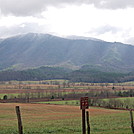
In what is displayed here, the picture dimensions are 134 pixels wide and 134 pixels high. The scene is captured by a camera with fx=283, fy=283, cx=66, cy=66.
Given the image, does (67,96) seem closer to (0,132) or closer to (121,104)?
(121,104)

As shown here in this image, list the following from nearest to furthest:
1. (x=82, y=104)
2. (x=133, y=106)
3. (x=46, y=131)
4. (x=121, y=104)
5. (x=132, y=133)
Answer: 1. (x=82, y=104)
2. (x=132, y=133)
3. (x=46, y=131)
4. (x=133, y=106)
5. (x=121, y=104)

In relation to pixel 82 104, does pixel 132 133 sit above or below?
below

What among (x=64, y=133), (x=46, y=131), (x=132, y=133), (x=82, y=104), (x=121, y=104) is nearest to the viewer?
(x=82, y=104)

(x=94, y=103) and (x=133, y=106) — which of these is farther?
(x=94, y=103)

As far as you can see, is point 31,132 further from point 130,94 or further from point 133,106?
point 130,94

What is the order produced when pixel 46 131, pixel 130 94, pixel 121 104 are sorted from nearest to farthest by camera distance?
pixel 46 131 → pixel 121 104 → pixel 130 94

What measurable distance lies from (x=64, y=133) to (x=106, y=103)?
86.4 metres

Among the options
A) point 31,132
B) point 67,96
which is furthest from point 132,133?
point 67,96

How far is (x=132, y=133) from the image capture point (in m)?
25.5

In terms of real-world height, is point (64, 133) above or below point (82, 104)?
below

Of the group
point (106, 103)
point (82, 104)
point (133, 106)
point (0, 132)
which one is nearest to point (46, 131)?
point (0, 132)

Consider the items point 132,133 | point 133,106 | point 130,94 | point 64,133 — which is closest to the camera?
point 132,133

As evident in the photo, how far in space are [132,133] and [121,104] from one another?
85518 mm

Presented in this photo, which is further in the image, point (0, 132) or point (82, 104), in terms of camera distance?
point (0, 132)
